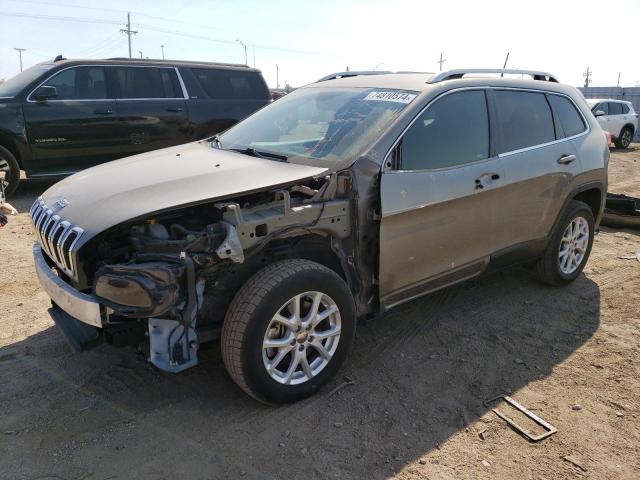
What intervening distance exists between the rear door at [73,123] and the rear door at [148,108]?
0.57 ft

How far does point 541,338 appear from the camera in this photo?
4.00 metres

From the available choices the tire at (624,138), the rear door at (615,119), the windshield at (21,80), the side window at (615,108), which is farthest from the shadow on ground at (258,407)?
the tire at (624,138)

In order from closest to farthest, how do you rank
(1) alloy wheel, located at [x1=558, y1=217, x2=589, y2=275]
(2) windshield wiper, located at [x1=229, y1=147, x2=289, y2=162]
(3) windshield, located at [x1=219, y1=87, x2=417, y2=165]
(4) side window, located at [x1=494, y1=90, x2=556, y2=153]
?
(3) windshield, located at [x1=219, y1=87, x2=417, y2=165], (2) windshield wiper, located at [x1=229, y1=147, x2=289, y2=162], (4) side window, located at [x1=494, y1=90, x2=556, y2=153], (1) alloy wheel, located at [x1=558, y1=217, x2=589, y2=275]

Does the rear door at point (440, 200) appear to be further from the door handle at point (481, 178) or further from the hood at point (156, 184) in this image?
the hood at point (156, 184)

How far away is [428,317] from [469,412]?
4.07 feet

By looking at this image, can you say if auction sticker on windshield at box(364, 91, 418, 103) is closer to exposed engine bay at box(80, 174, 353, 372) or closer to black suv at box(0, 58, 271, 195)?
exposed engine bay at box(80, 174, 353, 372)

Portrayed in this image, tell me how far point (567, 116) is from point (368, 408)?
3.20 metres

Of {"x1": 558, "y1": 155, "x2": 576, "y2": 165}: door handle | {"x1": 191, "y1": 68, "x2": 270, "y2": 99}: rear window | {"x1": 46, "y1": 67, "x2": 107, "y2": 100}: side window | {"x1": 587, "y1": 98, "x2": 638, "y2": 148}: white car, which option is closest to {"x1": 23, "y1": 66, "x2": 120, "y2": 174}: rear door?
{"x1": 46, "y1": 67, "x2": 107, "y2": 100}: side window

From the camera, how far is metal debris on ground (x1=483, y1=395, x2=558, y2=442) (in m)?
2.89

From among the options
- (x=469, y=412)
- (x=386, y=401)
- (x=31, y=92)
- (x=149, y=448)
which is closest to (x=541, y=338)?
(x=469, y=412)

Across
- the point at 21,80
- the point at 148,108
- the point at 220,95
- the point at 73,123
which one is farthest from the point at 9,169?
the point at 220,95

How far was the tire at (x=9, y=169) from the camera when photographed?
7.59 meters

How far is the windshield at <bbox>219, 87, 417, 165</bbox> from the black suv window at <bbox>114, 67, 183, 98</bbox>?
470 centimetres

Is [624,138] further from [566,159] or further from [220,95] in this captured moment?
[566,159]
